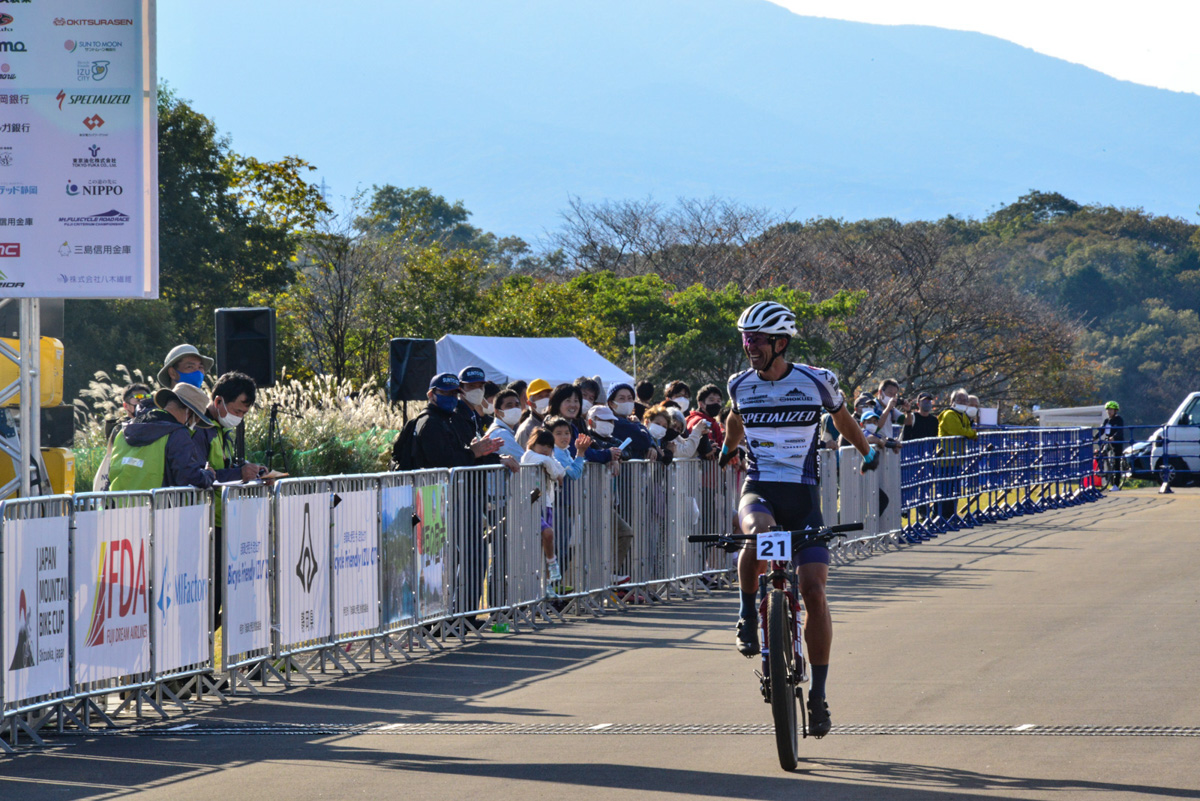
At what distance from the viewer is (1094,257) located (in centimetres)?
7919

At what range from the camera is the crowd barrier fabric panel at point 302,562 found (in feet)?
33.6

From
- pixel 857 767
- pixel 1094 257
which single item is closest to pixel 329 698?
pixel 857 767

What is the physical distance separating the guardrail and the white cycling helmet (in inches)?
141

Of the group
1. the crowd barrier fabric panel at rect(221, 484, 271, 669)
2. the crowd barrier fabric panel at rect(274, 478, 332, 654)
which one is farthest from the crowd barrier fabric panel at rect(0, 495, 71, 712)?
the crowd barrier fabric panel at rect(274, 478, 332, 654)

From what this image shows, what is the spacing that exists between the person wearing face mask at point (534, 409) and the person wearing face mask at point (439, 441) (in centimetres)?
99

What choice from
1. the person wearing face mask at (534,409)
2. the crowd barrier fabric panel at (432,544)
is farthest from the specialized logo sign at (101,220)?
the person wearing face mask at (534,409)

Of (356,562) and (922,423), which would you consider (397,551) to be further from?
(922,423)

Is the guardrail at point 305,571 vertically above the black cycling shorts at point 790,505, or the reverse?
the black cycling shorts at point 790,505

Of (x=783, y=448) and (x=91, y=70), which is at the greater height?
(x=91, y=70)

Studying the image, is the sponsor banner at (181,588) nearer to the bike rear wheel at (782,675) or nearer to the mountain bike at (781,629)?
the mountain bike at (781,629)

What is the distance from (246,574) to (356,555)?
4.41ft

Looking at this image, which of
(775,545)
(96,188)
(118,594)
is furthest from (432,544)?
(775,545)

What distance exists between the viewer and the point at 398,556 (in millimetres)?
11633

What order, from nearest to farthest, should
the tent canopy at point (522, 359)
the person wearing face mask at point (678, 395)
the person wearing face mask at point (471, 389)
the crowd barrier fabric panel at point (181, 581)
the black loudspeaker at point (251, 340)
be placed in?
1. the crowd barrier fabric panel at point (181, 581)
2. the person wearing face mask at point (471, 389)
3. the black loudspeaker at point (251, 340)
4. the person wearing face mask at point (678, 395)
5. the tent canopy at point (522, 359)
